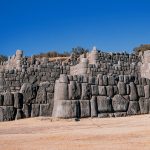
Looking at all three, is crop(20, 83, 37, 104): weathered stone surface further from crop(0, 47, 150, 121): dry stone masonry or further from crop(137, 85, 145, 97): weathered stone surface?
crop(137, 85, 145, 97): weathered stone surface

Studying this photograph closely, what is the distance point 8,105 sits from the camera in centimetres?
1030

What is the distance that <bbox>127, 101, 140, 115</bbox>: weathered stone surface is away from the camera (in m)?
11.5

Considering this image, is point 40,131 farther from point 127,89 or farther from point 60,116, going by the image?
point 127,89

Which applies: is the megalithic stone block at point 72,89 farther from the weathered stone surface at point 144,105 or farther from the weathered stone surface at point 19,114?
the weathered stone surface at point 144,105

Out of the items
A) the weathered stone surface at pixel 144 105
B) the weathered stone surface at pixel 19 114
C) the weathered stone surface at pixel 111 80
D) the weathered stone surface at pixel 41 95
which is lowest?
the weathered stone surface at pixel 19 114

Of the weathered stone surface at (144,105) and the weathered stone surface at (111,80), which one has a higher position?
the weathered stone surface at (111,80)

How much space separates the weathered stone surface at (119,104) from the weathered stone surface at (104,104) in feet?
0.72

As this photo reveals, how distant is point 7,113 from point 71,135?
Answer: 3.33 meters

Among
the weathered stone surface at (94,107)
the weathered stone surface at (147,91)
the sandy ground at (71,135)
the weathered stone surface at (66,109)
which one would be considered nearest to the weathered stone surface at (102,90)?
the weathered stone surface at (94,107)

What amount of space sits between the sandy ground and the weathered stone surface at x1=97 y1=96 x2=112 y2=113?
90cm

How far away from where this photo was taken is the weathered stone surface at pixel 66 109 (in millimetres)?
10242

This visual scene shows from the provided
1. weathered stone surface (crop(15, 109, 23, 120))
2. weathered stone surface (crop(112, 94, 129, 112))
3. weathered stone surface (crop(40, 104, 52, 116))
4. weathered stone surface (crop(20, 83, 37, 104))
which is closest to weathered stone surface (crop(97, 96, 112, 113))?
weathered stone surface (crop(112, 94, 129, 112))

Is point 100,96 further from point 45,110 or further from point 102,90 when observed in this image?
point 45,110

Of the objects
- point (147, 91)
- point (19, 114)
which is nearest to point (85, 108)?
point (19, 114)
